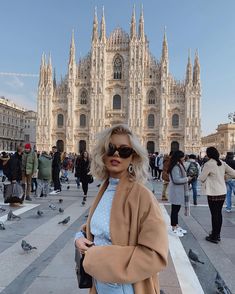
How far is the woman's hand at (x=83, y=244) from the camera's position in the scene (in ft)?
4.93

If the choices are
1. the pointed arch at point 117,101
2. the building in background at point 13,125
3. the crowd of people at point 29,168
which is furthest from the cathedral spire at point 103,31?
the crowd of people at point 29,168

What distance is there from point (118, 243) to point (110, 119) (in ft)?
141

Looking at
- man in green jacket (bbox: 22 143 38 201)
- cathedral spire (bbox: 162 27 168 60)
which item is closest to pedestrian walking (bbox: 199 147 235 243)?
man in green jacket (bbox: 22 143 38 201)

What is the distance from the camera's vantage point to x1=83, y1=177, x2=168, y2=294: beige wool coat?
1303mm

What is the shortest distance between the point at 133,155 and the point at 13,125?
6078 centimetres

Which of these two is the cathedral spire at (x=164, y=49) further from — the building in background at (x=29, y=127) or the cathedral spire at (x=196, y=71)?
the building in background at (x=29, y=127)

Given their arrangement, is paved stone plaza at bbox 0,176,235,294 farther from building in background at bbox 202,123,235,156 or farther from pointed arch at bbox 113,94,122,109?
building in background at bbox 202,123,235,156

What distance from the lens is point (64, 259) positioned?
3.86m

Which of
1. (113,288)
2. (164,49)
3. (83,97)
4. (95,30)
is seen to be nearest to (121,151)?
(113,288)

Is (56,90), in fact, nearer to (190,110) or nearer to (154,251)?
(190,110)

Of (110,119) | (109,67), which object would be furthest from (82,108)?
(109,67)

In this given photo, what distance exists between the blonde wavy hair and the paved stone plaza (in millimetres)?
1883

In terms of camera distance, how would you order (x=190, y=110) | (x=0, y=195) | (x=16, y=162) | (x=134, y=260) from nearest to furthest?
(x=134, y=260), (x=16, y=162), (x=0, y=195), (x=190, y=110)

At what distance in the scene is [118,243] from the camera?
1.39 meters
